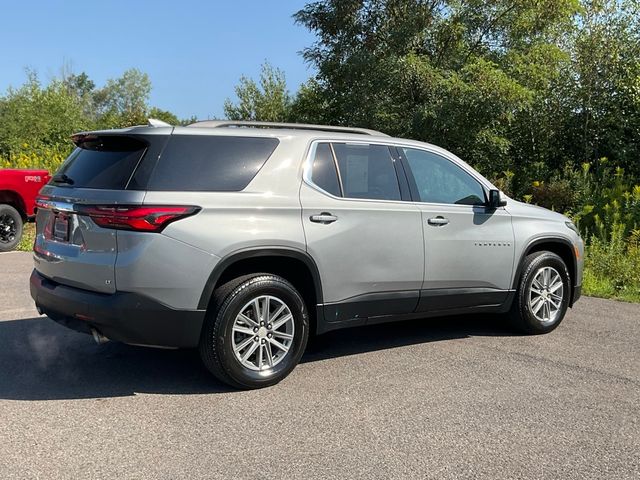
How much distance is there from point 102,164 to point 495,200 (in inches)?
130

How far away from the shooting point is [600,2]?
15.5 m

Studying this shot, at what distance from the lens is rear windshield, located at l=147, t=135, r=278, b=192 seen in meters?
4.15

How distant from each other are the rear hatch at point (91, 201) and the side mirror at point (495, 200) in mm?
2904

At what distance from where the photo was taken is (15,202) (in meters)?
11.2

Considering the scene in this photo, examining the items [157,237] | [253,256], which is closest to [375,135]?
[253,256]

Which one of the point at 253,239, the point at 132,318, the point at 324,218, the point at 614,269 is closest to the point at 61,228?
the point at 132,318

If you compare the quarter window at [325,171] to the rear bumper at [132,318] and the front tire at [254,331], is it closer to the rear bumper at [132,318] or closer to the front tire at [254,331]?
the front tire at [254,331]

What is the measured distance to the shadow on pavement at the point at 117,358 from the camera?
442 cm

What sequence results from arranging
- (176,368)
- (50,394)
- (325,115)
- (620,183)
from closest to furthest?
(50,394) < (176,368) < (620,183) < (325,115)

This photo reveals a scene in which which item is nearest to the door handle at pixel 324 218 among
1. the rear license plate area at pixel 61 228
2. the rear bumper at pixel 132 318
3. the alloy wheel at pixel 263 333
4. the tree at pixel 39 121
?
the alloy wheel at pixel 263 333

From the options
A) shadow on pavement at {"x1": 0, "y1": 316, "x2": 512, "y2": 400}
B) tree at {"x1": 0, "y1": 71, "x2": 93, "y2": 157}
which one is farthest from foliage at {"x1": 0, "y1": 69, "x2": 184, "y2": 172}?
shadow on pavement at {"x1": 0, "y1": 316, "x2": 512, "y2": 400}

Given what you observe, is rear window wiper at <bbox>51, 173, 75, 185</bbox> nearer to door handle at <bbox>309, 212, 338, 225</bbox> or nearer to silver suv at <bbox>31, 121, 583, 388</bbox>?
silver suv at <bbox>31, 121, 583, 388</bbox>

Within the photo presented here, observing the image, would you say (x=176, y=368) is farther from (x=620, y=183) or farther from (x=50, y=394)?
(x=620, y=183)

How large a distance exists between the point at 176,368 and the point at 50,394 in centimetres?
94
